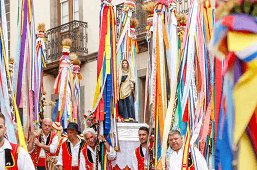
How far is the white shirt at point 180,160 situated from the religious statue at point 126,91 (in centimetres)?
462

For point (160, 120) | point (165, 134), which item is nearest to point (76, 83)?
point (160, 120)

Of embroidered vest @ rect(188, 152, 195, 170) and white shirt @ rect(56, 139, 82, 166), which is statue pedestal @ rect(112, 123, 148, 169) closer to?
A: white shirt @ rect(56, 139, 82, 166)

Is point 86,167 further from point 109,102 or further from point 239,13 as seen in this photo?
point 239,13

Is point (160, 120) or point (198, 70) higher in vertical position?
point (198, 70)

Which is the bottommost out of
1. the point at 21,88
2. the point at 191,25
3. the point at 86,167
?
the point at 86,167

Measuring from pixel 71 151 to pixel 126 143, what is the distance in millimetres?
1303

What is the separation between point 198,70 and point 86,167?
2428 millimetres

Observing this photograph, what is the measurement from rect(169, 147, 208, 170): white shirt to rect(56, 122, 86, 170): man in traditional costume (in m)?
2.71

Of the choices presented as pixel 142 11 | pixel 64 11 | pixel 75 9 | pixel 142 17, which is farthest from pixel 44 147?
pixel 64 11

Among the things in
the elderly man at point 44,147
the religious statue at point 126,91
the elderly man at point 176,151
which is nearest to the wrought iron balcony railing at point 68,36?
the religious statue at point 126,91

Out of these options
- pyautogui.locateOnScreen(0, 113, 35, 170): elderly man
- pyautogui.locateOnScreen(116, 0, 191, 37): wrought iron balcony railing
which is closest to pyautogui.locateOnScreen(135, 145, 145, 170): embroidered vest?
pyautogui.locateOnScreen(0, 113, 35, 170): elderly man

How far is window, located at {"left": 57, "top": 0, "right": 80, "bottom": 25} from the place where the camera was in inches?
822

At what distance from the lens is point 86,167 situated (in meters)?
8.66

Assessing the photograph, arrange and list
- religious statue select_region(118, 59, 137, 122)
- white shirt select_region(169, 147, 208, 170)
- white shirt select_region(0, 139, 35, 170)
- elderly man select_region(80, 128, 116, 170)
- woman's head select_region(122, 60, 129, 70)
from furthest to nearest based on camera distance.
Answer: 1. religious statue select_region(118, 59, 137, 122)
2. woman's head select_region(122, 60, 129, 70)
3. elderly man select_region(80, 128, 116, 170)
4. white shirt select_region(169, 147, 208, 170)
5. white shirt select_region(0, 139, 35, 170)
